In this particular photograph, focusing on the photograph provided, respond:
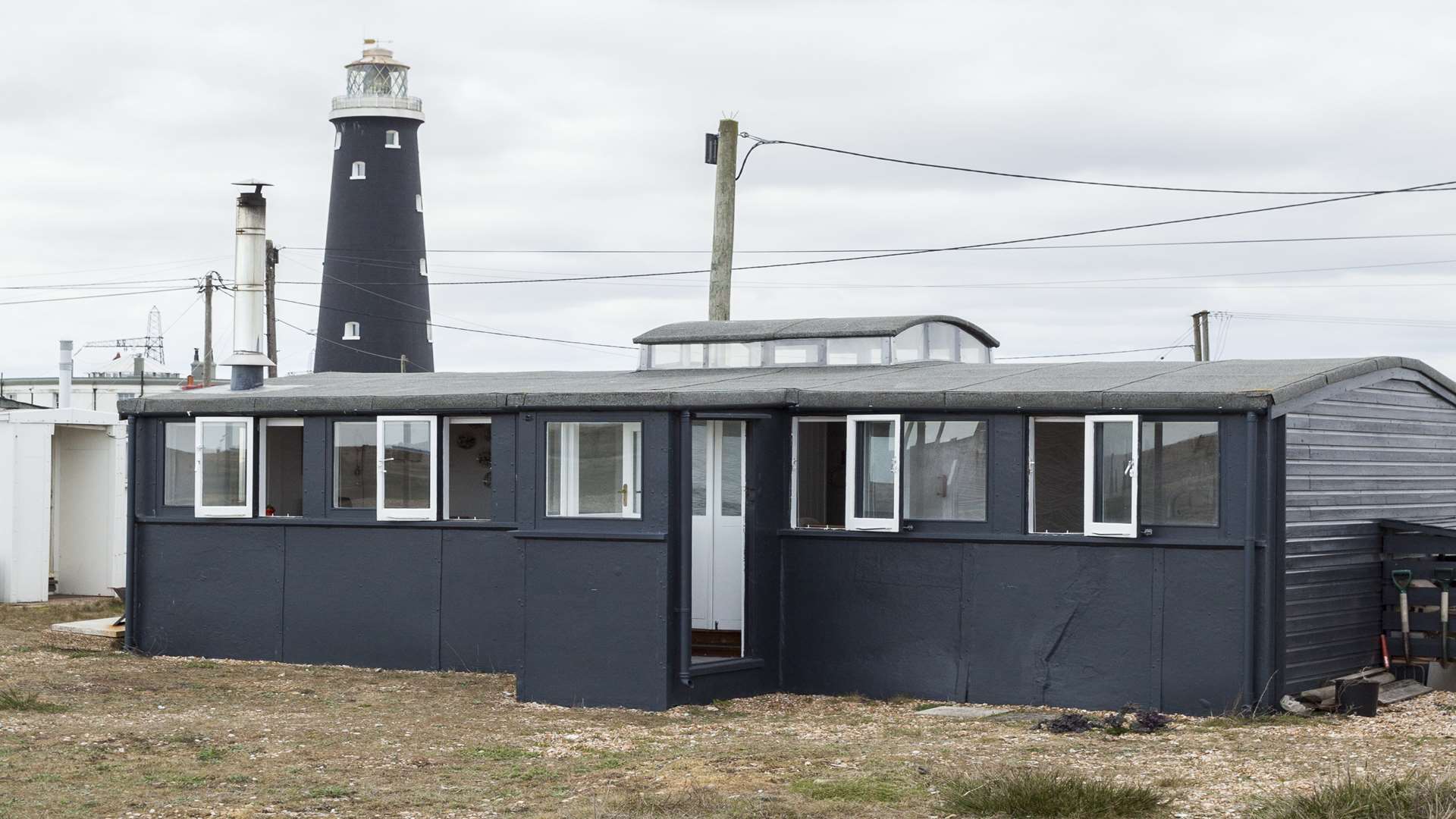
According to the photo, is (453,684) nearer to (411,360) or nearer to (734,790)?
(734,790)

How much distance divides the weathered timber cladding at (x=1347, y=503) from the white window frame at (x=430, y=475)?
7.97 m

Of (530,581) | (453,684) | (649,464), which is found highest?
(649,464)

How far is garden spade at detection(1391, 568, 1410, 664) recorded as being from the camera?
46.7 feet

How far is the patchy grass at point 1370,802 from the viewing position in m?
8.62

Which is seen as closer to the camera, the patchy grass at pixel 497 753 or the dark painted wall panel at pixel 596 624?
the patchy grass at pixel 497 753

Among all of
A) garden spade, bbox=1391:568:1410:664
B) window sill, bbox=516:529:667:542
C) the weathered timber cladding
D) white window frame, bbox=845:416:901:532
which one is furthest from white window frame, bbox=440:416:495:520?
garden spade, bbox=1391:568:1410:664

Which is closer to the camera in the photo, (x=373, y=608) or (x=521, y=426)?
(x=521, y=426)

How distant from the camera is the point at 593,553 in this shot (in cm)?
1370

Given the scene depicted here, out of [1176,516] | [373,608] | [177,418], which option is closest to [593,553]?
[373,608]

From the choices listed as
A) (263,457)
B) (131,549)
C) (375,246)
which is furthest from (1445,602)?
(375,246)

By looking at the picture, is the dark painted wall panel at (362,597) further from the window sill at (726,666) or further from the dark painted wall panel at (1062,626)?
the dark painted wall panel at (1062,626)

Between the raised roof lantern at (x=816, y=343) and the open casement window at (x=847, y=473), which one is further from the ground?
the raised roof lantern at (x=816, y=343)

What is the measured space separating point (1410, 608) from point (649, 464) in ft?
23.0

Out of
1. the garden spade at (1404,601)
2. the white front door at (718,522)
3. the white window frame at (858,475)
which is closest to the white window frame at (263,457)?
the white front door at (718,522)
